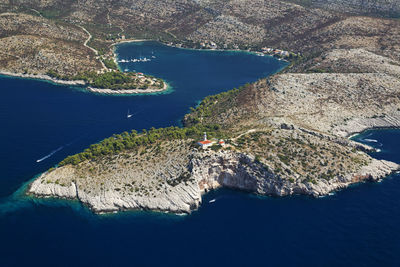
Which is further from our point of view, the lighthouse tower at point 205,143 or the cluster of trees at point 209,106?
the cluster of trees at point 209,106

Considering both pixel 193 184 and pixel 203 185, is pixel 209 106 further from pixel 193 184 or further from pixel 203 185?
pixel 193 184

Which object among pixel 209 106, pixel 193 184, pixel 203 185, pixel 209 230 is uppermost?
pixel 209 106

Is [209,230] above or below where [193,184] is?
below

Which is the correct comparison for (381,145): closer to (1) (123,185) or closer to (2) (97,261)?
(1) (123,185)

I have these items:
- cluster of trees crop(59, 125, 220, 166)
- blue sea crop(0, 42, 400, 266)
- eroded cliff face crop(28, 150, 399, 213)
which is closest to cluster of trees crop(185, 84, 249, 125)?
cluster of trees crop(59, 125, 220, 166)

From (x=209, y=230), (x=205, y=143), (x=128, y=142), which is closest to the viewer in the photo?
(x=209, y=230)

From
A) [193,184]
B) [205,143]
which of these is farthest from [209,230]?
[205,143]

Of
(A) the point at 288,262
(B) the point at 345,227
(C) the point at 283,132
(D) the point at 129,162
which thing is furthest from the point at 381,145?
(D) the point at 129,162

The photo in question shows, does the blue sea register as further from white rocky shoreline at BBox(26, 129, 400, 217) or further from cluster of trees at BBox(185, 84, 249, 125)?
cluster of trees at BBox(185, 84, 249, 125)

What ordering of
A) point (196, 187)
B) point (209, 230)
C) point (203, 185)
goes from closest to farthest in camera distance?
1. point (209, 230)
2. point (196, 187)
3. point (203, 185)

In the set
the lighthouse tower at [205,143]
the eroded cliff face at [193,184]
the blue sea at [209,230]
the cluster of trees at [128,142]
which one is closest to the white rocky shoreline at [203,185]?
the eroded cliff face at [193,184]

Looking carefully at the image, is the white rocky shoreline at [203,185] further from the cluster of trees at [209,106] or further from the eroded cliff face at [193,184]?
the cluster of trees at [209,106]
